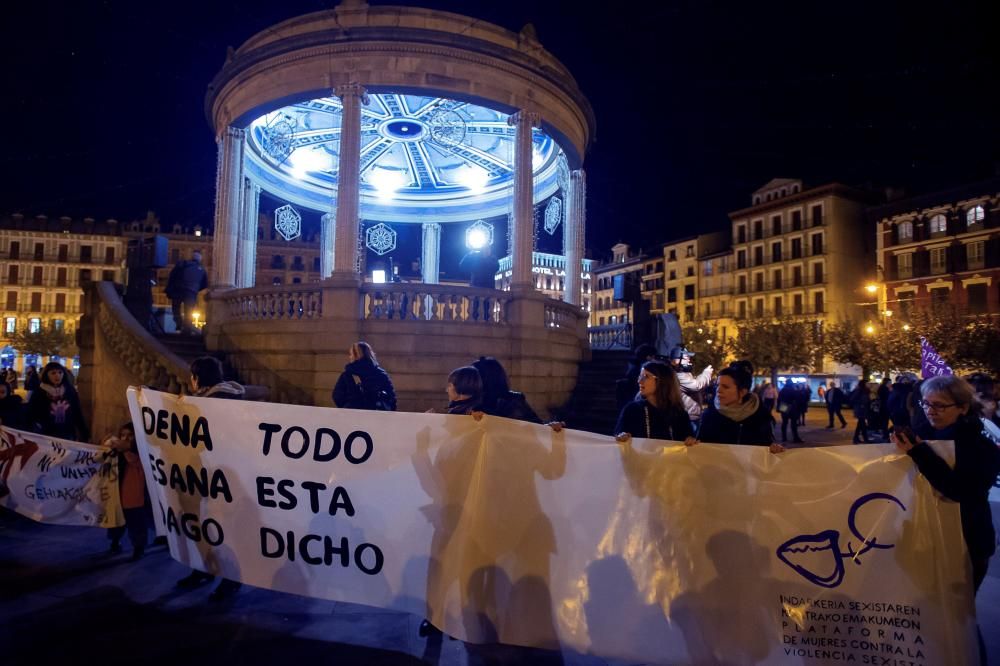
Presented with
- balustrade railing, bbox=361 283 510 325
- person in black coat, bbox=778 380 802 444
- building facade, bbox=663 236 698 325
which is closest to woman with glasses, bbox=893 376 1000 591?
balustrade railing, bbox=361 283 510 325

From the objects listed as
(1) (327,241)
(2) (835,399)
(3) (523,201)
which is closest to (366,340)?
(3) (523,201)

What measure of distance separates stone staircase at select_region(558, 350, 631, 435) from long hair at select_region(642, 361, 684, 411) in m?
8.41

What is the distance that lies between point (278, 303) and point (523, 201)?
243 inches

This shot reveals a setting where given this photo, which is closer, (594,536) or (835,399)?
(594,536)

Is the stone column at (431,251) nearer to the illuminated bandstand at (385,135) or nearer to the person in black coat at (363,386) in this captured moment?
the illuminated bandstand at (385,135)

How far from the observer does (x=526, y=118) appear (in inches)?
573

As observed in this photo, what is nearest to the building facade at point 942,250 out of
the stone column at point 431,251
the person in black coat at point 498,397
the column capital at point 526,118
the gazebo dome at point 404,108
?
the stone column at point 431,251

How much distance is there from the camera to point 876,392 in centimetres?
1678

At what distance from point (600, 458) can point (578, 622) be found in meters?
0.98

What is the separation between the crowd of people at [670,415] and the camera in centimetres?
335

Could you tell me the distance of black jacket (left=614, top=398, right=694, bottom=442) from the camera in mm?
4352

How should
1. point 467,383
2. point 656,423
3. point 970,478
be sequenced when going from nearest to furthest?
1. point 970,478
2. point 656,423
3. point 467,383

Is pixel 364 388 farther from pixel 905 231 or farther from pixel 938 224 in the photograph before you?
pixel 905 231

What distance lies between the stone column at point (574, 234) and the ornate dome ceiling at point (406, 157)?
2.77 feet
